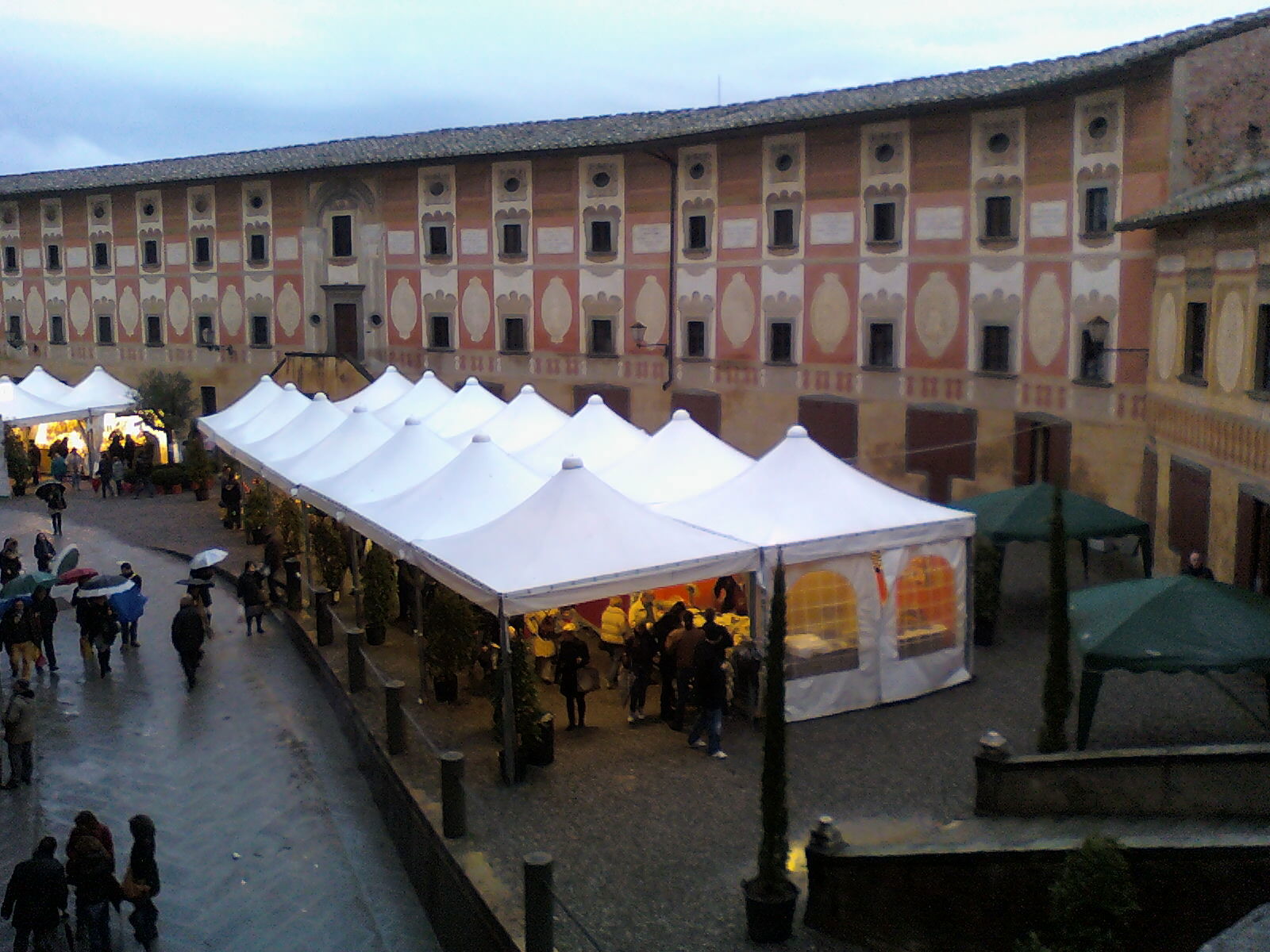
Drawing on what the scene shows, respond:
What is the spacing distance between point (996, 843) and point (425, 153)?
2623 centimetres

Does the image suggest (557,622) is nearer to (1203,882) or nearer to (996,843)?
(996,843)

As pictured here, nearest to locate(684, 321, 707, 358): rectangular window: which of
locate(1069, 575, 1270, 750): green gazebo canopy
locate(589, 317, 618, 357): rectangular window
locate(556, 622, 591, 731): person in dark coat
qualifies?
locate(589, 317, 618, 357): rectangular window

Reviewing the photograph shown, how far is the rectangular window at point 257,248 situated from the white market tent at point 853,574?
82.1 feet

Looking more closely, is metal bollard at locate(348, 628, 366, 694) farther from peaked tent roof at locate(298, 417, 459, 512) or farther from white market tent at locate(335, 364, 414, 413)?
white market tent at locate(335, 364, 414, 413)

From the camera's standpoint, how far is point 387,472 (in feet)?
51.0

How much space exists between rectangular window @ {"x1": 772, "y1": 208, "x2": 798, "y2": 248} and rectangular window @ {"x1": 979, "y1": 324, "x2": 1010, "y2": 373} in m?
4.64

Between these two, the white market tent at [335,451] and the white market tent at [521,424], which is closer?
the white market tent at [335,451]

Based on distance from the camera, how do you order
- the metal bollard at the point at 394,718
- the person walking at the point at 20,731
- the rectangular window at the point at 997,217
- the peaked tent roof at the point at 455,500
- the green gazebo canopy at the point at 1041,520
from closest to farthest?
the metal bollard at the point at 394,718
the person walking at the point at 20,731
the peaked tent roof at the point at 455,500
the green gazebo canopy at the point at 1041,520
the rectangular window at the point at 997,217

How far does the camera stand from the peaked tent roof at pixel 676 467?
48.6ft

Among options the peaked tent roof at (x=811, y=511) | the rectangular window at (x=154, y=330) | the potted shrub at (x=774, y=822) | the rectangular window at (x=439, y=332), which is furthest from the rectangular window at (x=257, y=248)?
the potted shrub at (x=774, y=822)

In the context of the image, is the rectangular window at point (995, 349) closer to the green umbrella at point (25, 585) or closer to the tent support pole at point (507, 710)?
the tent support pole at point (507, 710)

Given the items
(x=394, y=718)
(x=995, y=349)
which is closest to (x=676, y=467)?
(x=394, y=718)

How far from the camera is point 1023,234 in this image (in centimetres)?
2177

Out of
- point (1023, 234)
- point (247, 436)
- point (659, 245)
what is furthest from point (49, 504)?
point (1023, 234)
